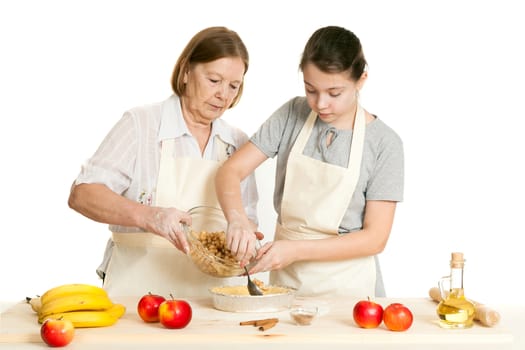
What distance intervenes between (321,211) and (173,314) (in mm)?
855

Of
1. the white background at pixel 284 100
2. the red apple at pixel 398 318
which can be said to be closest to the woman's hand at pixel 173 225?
the red apple at pixel 398 318

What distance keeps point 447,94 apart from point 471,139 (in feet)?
0.83

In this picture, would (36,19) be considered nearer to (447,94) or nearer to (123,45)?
(123,45)

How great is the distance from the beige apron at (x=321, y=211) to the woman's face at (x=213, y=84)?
316 millimetres

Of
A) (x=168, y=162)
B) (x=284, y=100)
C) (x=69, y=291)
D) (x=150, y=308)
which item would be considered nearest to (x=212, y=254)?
(x=150, y=308)

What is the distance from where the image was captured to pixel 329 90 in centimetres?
254

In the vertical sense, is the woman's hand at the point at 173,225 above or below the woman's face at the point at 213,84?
below

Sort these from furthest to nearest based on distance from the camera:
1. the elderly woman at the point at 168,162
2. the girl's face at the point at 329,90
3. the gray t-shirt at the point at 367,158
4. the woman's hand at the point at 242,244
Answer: the elderly woman at the point at 168,162, the gray t-shirt at the point at 367,158, the girl's face at the point at 329,90, the woman's hand at the point at 242,244

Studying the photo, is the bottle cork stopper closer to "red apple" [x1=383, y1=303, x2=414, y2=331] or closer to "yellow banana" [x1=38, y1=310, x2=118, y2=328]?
"red apple" [x1=383, y1=303, x2=414, y2=331]

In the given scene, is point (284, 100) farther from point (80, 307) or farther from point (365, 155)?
point (80, 307)

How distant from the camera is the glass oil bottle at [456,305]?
6.75 ft

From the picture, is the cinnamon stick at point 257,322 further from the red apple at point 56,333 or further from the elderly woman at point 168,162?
the elderly woman at point 168,162

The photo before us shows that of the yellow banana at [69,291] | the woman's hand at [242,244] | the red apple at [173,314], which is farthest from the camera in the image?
the woman's hand at [242,244]

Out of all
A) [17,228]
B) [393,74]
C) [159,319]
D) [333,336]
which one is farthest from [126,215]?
[393,74]
